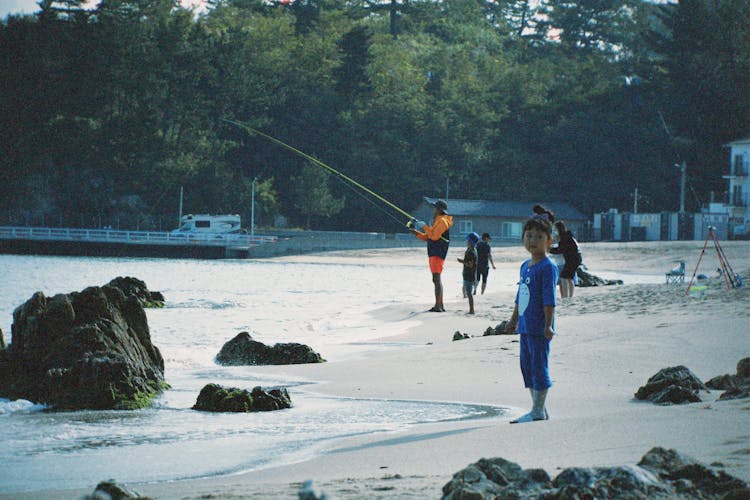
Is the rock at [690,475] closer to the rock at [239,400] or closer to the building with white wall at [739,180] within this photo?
the rock at [239,400]

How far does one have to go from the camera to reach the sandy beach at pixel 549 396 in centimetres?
481

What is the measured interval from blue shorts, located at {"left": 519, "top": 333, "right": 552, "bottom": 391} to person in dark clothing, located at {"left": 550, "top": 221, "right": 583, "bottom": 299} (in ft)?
27.0

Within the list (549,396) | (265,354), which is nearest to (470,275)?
(265,354)

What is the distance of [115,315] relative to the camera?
904cm

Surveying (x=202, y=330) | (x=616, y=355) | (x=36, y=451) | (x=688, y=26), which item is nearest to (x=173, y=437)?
(x=36, y=451)

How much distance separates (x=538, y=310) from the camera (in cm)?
627

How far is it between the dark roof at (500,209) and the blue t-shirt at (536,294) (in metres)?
60.0

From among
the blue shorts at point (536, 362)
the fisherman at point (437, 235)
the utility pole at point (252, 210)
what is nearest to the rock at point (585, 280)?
the fisherman at point (437, 235)

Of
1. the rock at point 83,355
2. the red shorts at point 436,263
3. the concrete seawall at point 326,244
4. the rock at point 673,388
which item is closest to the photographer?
the rock at point 673,388

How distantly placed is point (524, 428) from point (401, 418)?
1.27m

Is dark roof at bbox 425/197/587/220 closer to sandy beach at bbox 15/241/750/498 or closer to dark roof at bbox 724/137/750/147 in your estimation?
dark roof at bbox 724/137/750/147

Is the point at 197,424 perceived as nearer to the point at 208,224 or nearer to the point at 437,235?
the point at 437,235

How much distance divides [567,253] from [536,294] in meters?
9.09

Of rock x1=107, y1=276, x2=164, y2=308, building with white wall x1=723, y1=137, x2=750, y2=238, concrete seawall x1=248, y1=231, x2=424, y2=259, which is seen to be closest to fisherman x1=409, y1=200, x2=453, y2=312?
rock x1=107, y1=276, x2=164, y2=308
